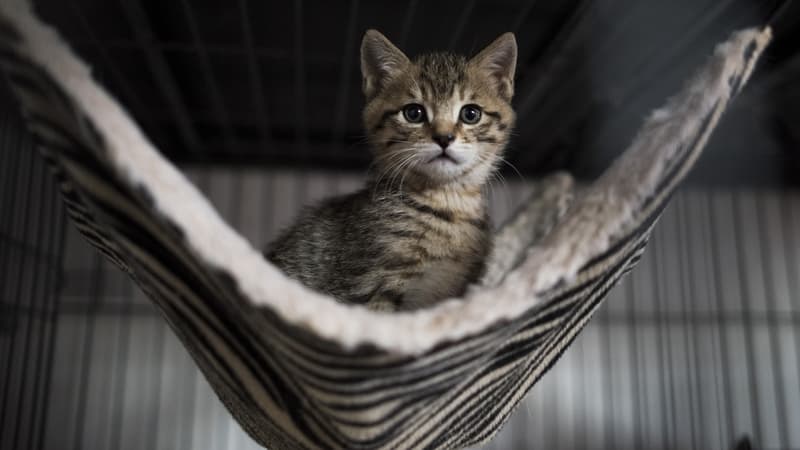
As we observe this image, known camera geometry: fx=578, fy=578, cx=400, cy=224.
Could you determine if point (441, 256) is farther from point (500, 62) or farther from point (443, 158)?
point (500, 62)

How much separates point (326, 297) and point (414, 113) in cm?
51

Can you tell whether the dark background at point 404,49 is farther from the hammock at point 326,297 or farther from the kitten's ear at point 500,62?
the hammock at point 326,297

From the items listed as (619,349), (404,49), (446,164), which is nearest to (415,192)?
(446,164)

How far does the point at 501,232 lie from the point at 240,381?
644mm

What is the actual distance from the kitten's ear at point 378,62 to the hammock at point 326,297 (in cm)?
43

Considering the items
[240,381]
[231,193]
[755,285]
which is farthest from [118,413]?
[755,285]

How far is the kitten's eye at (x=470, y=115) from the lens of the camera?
0.84 metres

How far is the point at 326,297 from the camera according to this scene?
0.38m

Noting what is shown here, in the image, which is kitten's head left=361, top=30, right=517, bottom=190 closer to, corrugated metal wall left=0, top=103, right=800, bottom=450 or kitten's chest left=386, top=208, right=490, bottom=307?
kitten's chest left=386, top=208, right=490, bottom=307

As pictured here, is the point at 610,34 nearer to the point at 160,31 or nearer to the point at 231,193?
the point at 160,31

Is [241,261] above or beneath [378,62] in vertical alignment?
beneath

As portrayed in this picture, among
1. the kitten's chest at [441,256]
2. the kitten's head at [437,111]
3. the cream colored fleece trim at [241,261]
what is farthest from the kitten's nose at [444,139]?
the cream colored fleece trim at [241,261]

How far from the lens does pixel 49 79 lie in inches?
14.2

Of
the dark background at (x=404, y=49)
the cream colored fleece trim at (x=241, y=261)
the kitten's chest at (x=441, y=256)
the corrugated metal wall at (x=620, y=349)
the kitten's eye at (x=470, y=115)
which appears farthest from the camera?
the corrugated metal wall at (x=620, y=349)
